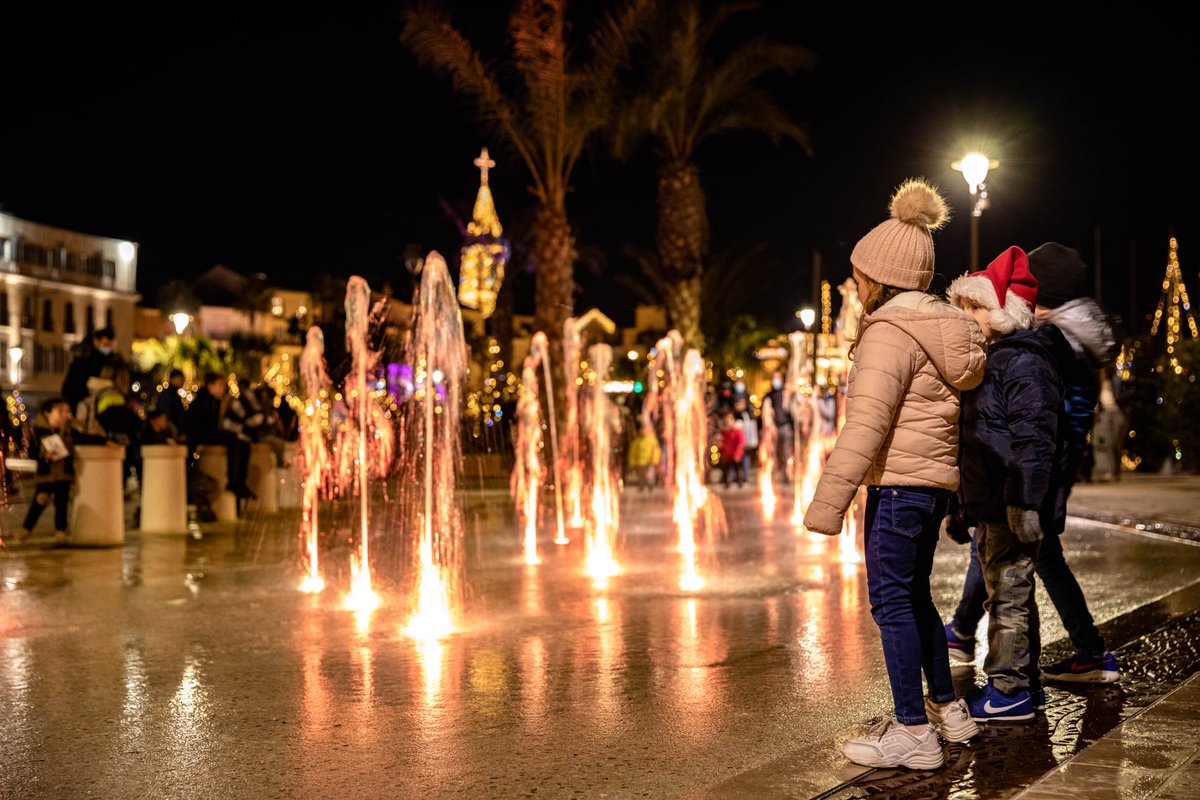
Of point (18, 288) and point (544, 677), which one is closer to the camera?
point (544, 677)

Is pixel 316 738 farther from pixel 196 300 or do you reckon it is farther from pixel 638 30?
pixel 196 300

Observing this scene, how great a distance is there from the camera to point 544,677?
21.2 ft

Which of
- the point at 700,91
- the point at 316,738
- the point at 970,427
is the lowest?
the point at 316,738

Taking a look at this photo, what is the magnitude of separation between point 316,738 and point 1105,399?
21.7m

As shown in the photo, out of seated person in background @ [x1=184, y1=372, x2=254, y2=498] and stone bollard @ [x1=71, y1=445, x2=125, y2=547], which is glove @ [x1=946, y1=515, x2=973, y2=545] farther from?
seated person in background @ [x1=184, y1=372, x2=254, y2=498]

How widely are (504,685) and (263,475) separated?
1183cm

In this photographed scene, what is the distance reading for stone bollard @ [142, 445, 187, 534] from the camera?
14.4 metres

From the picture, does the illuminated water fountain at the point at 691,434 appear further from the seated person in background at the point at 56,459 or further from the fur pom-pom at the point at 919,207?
the fur pom-pom at the point at 919,207

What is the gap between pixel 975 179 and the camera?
1889 cm

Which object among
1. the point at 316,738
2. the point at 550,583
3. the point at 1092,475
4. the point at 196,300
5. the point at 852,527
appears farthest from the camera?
the point at 196,300

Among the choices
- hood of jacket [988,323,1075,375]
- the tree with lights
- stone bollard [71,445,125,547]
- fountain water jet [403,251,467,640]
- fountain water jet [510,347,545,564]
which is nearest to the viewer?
hood of jacket [988,323,1075,375]

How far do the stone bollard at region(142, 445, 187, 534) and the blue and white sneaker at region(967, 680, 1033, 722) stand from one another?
10949 millimetres

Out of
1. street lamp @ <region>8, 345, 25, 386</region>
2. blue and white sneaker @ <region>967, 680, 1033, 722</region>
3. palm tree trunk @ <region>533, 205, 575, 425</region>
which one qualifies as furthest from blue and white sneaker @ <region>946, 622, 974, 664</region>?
street lamp @ <region>8, 345, 25, 386</region>

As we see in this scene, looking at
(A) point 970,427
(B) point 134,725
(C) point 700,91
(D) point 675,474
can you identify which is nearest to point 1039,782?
(A) point 970,427
